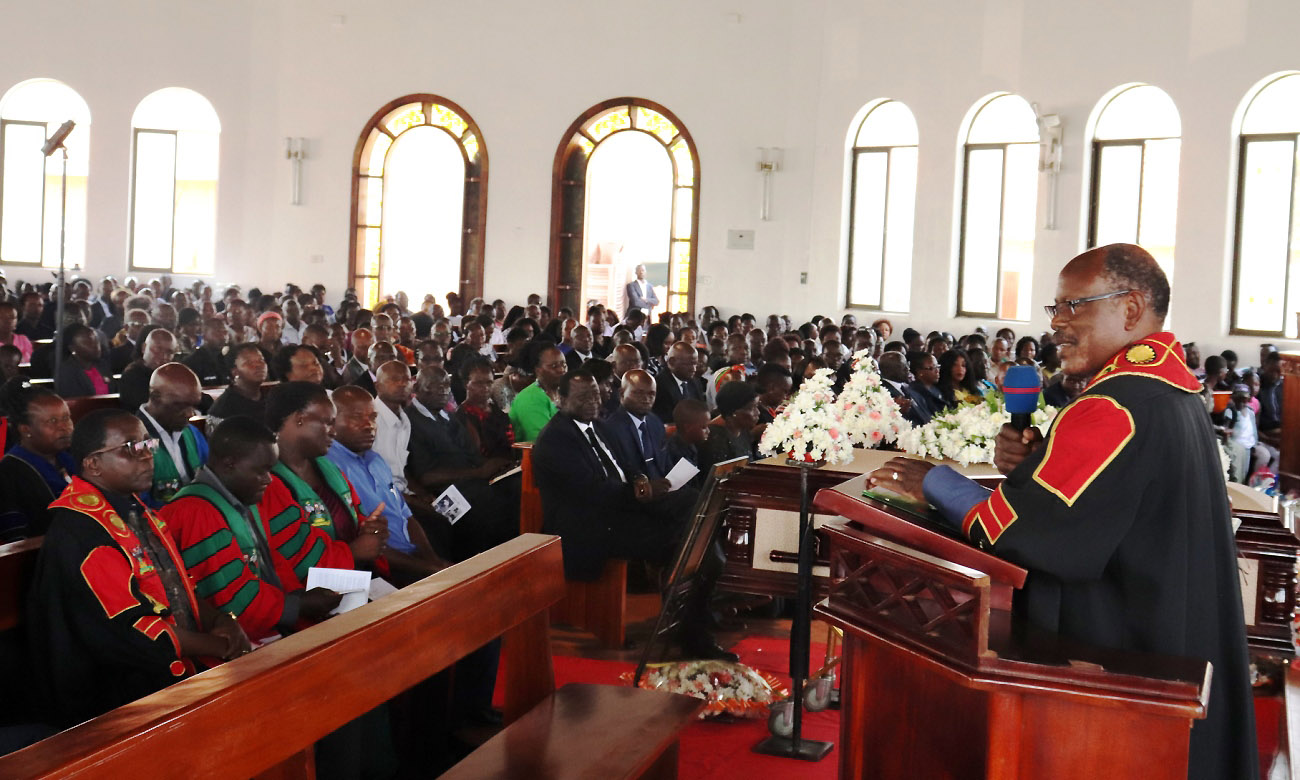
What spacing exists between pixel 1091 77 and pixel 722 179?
5.05 m

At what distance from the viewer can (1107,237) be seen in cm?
1475

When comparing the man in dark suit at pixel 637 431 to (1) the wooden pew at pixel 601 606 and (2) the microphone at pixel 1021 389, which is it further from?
(2) the microphone at pixel 1021 389

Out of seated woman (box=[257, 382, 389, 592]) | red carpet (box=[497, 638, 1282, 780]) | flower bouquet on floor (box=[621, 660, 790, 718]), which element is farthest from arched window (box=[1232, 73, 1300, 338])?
seated woman (box=[257, 382, 389, 592])

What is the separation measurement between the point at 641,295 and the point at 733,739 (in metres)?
13.8

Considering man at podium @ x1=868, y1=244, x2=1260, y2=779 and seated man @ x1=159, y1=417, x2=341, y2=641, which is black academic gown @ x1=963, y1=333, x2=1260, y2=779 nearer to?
man at podium @ x1=868, y1=244, x2=1260, y2=779

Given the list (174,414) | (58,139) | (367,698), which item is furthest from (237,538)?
(58,139)

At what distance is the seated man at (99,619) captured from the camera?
3.26m

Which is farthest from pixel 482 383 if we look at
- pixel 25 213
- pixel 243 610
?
pixel 25 213

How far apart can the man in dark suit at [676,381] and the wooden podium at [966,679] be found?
6186mm

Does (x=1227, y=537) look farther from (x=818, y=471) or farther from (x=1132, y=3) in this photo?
(x=1132, y=3)

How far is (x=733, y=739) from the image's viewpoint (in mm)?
4688

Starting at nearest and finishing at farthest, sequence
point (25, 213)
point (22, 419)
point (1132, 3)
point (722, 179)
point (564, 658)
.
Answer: point (22, 419) → point (564, 658) → point (1132, 3) → point (722, 179) → point (25, 213)

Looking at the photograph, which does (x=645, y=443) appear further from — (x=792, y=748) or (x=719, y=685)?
(x=792, y=748)

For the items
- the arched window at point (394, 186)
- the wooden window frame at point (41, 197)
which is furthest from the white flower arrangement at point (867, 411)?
the wooden window frame at point (41, 197)
